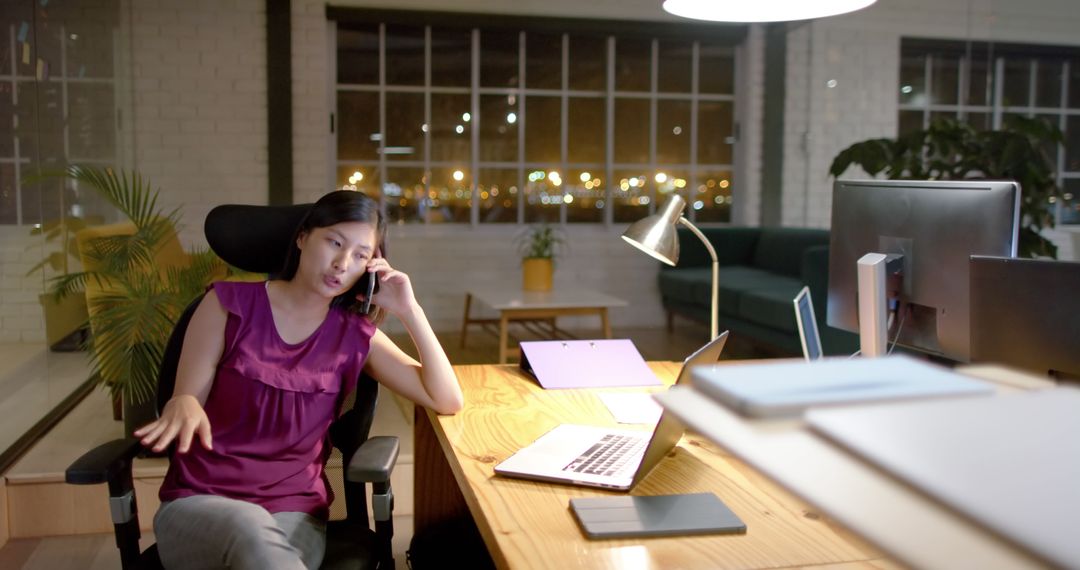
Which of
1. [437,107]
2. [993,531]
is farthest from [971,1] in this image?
→ [993,531]

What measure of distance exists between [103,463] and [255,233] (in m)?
0.56

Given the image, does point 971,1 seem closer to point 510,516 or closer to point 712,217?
point 712,217

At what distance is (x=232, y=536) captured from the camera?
158 centimetres

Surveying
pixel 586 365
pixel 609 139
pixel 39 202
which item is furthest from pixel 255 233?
pixel 609 139

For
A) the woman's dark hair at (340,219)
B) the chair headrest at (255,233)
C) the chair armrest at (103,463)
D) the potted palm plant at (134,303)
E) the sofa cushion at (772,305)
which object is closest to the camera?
the chair armrest at (103,463)

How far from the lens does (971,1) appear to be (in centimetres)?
577

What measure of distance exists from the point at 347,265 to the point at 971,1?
5.20m

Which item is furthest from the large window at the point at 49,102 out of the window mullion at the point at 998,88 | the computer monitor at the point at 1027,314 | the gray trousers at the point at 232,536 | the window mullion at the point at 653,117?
the window mullion at the point at 998,88

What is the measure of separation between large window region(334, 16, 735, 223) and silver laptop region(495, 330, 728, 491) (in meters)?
5.59

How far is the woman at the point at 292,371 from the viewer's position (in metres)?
1.78

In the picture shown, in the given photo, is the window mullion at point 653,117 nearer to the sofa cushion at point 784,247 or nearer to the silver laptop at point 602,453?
the sofa cushion at point 784,247

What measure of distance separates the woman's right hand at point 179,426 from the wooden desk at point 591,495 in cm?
43

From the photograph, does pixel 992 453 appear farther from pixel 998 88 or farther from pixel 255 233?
pixel 998 88

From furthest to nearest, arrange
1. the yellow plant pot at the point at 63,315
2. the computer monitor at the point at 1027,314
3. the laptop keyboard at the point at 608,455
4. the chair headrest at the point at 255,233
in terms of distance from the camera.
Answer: the yellow plant pot at the point at 63,315 → the chair headrest at the point at 255,233 → the laptop keyboard at the point at 608,455 → the computer monitor at the point at 1027,314
